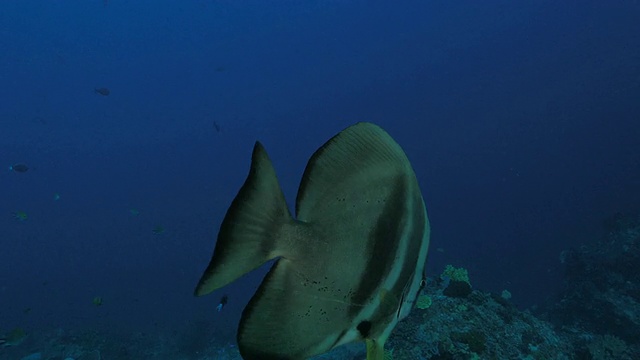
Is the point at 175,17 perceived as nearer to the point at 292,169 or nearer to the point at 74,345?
the point at 292,169

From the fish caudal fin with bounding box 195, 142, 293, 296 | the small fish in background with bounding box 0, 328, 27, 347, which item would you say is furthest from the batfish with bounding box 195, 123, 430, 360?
the small fish in background with bounding box 0, 328, 27, 347

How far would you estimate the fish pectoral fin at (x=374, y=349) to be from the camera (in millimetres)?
1018

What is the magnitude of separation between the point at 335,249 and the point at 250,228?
0.24 meters

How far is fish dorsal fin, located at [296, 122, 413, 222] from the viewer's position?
958 millimetres

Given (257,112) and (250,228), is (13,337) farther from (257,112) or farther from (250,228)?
(257,112)

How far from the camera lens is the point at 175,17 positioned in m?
117

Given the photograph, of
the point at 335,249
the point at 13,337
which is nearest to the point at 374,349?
the point at 335,249

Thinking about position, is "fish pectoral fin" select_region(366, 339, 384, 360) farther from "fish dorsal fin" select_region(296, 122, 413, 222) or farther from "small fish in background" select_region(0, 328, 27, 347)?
"small fish in background" select_region(0, 328, 27, 347)

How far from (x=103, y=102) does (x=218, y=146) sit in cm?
3759

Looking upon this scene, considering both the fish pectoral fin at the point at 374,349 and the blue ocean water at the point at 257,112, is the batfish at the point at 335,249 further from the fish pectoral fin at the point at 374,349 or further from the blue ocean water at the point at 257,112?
the blue ocean water at the point at 257,112

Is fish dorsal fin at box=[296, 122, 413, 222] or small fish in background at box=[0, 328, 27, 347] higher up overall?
fish dorsal fin at box=[296, 122, 413, 222]

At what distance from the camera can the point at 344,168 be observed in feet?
3.21

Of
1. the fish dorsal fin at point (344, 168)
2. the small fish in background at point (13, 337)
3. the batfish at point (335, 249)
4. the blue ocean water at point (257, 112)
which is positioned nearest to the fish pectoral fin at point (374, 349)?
the batfish at point (335, 249)

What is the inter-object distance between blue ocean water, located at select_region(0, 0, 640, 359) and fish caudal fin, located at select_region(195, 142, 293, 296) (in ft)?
223
